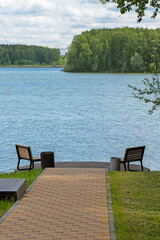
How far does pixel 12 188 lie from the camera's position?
8.04m

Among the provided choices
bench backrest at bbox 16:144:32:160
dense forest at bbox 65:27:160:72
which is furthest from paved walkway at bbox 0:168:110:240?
dense forest at bbox 65:27:160:72

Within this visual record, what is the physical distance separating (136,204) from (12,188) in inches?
101

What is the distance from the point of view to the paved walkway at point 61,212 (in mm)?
6008

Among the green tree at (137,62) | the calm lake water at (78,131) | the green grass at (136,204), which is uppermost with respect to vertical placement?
the green grass at (136,204)

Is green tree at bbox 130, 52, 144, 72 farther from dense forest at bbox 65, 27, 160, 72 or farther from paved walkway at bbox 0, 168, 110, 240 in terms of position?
paved walkway at bbox 0, 168, 110, 240

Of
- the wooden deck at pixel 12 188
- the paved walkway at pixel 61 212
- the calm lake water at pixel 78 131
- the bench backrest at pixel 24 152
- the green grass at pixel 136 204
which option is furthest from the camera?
the calm lake water at pixel 78 131

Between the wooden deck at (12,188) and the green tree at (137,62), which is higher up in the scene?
the wooden deck at (12,188)

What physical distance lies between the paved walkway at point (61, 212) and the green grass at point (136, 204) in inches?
10.0

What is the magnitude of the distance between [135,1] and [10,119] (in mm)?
29348

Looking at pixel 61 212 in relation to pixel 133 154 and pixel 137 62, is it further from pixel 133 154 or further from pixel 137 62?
pixel 137 62

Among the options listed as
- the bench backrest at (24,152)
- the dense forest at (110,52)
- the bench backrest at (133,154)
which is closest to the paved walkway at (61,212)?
the bench backrest at (133,154)

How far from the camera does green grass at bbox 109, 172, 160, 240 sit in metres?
6.16

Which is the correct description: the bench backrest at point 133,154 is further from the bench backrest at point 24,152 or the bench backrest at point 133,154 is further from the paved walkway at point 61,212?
the bench backrest at point 24,152

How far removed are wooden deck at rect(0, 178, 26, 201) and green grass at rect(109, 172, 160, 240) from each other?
196 centimetres
